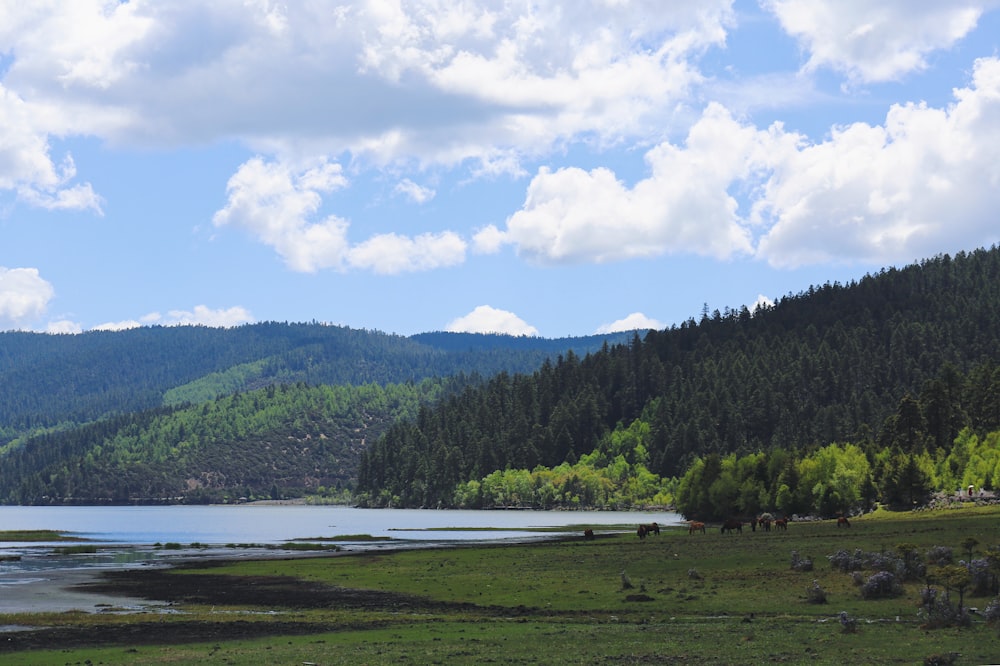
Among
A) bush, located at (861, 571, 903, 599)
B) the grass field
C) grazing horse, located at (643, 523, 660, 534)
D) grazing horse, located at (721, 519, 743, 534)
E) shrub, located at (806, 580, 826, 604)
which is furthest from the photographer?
grazing horse, located at (643, 523, 660, 534)

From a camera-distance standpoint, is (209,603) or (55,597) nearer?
(209,603)

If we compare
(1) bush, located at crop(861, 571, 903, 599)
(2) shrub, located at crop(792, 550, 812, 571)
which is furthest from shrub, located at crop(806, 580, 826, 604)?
(2) shrub, located at crop(792, 550, 812, 571)

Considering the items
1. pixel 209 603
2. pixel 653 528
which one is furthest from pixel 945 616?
pixel 653 528

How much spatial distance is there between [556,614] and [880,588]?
1628cm

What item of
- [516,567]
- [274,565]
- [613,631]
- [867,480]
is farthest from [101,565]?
[867,480]

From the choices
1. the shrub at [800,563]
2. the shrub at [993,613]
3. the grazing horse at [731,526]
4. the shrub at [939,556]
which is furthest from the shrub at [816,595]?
the grazing horse at [731,526]

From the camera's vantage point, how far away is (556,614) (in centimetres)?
5897

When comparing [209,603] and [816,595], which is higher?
[816,595]

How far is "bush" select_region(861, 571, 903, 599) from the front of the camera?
57.4 m

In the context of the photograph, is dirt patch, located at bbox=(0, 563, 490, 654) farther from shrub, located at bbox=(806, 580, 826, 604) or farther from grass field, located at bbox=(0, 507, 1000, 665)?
shrub, located at bbox=(806, 580, 826, 604)

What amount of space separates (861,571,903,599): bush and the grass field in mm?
554

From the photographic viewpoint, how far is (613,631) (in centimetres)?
4969

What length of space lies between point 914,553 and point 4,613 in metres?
50.3

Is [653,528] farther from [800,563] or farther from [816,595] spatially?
[816,595]
